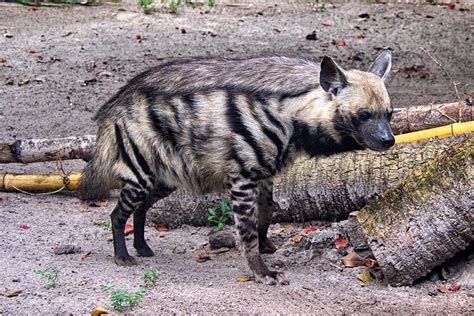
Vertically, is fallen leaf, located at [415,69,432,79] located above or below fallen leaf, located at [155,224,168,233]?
Result: above

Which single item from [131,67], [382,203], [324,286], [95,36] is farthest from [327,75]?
[95,36]

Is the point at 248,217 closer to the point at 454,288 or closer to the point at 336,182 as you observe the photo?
the point at 336,182

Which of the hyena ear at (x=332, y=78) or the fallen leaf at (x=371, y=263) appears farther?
the fallen leaf at (x=371, y=263)

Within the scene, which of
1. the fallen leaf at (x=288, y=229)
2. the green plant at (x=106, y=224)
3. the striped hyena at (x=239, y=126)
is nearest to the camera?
the striped hyena at (x=239, y=126)

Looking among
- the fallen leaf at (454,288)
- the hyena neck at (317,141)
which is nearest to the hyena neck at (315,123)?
the hyena neck at (317,141)

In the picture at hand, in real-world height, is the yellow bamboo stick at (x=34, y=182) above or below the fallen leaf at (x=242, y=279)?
below

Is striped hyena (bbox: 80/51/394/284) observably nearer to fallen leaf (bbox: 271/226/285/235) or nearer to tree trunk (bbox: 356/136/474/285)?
tree trunk (bbox: 356/136/474/285)

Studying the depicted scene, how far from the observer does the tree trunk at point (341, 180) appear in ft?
18.9

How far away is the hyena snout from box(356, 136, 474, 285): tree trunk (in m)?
0.27

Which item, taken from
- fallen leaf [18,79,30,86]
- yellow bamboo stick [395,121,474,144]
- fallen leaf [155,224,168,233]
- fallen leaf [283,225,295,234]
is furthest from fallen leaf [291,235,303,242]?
fallen leaf [18,79,30,86]

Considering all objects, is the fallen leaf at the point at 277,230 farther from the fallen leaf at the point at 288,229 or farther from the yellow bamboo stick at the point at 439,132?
the yellow bamboo stick at the point at 439,132

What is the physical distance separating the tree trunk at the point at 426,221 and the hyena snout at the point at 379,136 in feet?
0.87

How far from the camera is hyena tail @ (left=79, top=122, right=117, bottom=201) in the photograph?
5.57m

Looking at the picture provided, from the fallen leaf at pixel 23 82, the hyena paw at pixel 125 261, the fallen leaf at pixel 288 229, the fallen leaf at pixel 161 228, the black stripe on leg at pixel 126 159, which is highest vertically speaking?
the black stripe on leg at pixel 126 159
